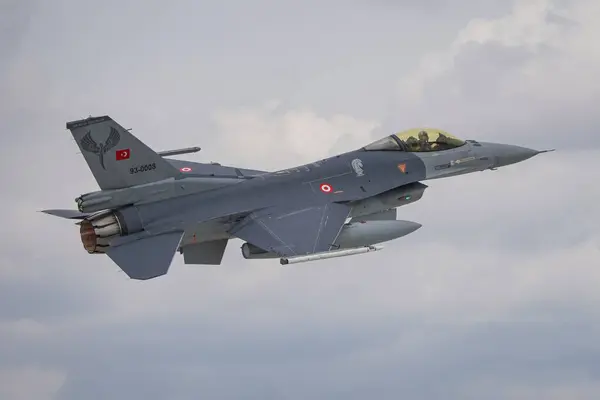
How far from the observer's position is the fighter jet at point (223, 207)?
31.4m

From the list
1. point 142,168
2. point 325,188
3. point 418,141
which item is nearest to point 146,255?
point 142,168

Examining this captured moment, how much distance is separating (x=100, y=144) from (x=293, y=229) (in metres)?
5.33

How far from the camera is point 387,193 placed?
34594mm

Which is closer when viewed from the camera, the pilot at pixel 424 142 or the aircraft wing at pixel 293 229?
the aircraft wing at pixel 293 229

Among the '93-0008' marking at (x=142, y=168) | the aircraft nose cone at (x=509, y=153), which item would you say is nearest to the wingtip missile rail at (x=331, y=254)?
the '93-0008' marking at (x=142, y=168)

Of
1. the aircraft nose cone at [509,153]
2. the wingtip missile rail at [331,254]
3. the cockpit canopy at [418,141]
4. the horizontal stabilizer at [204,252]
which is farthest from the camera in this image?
the aircraft nose cone at [509,153]

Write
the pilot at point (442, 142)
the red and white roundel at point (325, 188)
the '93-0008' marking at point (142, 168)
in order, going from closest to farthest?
the '93-0008' marking at point (142, 168) < the red and white roundel at point (325, 188) < the pilot at point (442, 142)

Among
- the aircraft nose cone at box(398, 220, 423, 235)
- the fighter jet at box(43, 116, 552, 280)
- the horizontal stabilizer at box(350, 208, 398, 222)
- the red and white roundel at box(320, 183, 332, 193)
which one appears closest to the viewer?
the fighter jet at box(43, 116, 552, 280)

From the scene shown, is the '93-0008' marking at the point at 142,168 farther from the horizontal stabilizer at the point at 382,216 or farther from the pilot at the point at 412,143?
the pilot at the point at 412,143

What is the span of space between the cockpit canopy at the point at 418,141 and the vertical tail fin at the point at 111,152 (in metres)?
6.92

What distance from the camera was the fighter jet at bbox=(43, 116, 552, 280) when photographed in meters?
31.4

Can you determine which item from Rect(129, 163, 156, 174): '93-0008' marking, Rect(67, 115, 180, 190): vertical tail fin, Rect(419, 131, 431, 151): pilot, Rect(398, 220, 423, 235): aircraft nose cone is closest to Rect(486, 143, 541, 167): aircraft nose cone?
Rect(419, 131, 431, 151): pilot

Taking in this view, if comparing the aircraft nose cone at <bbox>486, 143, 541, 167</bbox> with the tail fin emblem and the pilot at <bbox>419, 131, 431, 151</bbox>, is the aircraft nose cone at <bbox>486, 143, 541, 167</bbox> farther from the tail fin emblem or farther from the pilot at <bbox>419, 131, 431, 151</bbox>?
the tail fin emblem

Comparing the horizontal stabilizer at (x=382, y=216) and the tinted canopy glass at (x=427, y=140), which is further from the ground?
the tinted canopy glass at (x=427, y=140)
